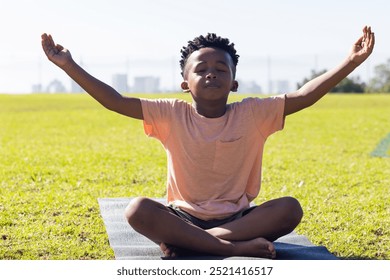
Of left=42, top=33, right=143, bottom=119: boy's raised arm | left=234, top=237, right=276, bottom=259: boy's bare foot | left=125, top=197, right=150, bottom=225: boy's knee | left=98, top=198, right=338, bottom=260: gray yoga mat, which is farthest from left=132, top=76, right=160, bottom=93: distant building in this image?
left=234, top=237, right=276, bottom=259: boy's bare foot

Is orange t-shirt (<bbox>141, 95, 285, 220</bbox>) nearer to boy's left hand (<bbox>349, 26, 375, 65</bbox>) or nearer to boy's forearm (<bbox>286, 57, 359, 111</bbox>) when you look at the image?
boy's forearm (<bbox>286, 57, 359, 111</bbox>)

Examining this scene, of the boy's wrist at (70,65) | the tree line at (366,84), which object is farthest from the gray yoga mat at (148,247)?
the tree line at (366,84)

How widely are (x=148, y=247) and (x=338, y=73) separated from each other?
5.04ft

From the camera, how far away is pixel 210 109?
3.99m

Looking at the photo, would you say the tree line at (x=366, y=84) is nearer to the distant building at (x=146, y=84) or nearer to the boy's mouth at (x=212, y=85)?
the distant building at (x=146, y=84)

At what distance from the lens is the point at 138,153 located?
9.18 metres

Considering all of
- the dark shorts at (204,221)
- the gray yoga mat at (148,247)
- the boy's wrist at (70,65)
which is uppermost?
the boy's wrist at (70,65)

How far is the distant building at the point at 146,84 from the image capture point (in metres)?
39.6

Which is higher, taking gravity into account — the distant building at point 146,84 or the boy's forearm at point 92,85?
the boy's forearm at point 92,85

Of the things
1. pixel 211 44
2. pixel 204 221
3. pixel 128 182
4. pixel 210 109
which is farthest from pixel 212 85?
pixel 128 182

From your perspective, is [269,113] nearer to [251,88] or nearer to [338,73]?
[338,73]

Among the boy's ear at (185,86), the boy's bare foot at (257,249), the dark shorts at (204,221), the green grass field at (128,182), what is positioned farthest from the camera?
the green grass field at (128,182)

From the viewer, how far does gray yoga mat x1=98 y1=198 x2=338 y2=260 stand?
384cm

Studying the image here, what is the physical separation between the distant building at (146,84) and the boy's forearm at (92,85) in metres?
34.9
